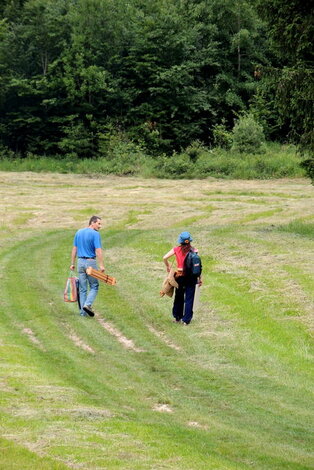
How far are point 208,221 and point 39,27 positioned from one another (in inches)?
1570

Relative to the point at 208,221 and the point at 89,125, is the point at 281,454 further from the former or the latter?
the point at 89,125

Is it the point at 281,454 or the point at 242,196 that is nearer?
the point at 281,454

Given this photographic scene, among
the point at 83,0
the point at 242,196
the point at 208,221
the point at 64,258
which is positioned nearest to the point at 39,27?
the point at 83,0

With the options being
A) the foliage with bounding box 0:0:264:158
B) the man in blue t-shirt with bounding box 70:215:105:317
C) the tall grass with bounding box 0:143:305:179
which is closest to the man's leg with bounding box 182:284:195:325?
the man in blue t-shirt with bounding box 70:215:105:317

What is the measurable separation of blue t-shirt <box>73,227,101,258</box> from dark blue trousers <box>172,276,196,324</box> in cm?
200

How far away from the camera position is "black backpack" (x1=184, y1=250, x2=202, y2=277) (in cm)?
1900

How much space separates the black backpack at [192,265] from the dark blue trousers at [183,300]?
196 millimetres

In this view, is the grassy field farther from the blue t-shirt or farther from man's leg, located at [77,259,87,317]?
the blue t-shirt

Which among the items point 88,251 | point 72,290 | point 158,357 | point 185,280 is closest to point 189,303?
point 185,280

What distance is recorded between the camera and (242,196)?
46062 mm

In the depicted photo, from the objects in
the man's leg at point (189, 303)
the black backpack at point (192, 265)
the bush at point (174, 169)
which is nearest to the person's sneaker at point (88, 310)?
→ the man's leg at point (189, 303)

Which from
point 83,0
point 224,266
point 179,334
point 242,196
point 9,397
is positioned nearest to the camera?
point 9,397

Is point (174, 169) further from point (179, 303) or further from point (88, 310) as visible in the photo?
point (179, 303)

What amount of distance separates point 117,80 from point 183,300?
54529mm
